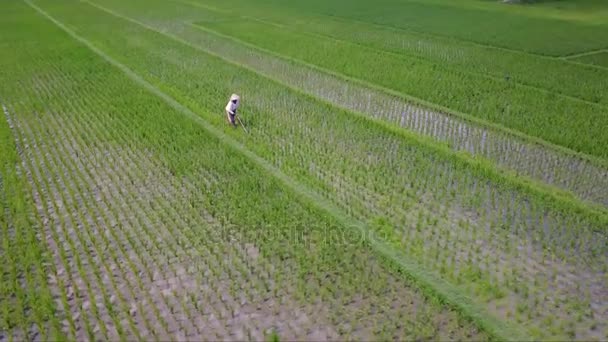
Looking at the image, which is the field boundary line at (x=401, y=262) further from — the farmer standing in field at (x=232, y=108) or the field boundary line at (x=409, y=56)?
the field boundary line at (x=409, y=56)

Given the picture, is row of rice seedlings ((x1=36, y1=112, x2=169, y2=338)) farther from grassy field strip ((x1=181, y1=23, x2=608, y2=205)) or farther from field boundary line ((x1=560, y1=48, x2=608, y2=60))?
field boundary line ((x1=560, y1=48, x2=608, y2=60))

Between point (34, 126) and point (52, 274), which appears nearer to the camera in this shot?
point (52, 274)

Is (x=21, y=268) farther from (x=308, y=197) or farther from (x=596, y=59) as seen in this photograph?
(x=596, y=59)

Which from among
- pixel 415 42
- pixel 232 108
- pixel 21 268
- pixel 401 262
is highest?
pixel 415 42

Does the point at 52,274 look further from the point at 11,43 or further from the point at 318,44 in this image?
the point at 11,43

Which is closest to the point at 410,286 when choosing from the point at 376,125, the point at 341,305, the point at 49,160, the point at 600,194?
the point at 341,305

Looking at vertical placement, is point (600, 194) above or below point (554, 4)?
below

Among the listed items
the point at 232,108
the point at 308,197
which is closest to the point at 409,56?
the point at 232,108
